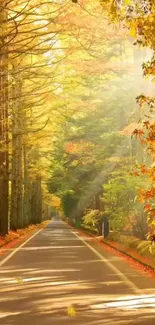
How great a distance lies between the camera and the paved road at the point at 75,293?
962 cm

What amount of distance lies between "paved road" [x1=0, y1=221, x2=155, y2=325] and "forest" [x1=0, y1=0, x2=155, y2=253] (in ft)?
4.38

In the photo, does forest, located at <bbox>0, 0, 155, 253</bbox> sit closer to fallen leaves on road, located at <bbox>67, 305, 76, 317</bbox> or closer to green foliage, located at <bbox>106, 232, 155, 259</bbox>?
green foliage, located at <bbox>106, 232, 155, 259</bbox>

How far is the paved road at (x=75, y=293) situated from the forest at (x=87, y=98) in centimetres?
134

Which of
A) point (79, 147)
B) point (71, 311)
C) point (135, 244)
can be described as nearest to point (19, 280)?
point (71, 311)

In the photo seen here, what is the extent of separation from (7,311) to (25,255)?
44.3ft

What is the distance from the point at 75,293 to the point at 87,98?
32694 mm

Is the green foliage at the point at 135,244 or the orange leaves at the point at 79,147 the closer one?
the green foliage at the point at 135,244

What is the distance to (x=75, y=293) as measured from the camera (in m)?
12.4

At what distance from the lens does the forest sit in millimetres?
17250

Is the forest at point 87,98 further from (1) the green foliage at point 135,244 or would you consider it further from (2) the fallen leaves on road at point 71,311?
(2) the fallen leaves on road at point 71,311

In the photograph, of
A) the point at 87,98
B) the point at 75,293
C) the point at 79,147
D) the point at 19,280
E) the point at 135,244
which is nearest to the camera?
the point at 75,293

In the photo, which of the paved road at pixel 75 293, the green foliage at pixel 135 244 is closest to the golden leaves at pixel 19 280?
the paved road at pixel 75 293

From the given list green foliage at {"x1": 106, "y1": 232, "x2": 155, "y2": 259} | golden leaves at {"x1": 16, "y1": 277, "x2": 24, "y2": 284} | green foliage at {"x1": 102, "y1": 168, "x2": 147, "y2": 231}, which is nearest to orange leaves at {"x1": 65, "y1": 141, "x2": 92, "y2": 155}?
green foliage at {"x1": 106, "y1": 232, "x2": 155, "y2": 259}

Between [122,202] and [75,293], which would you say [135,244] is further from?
[75,293]
